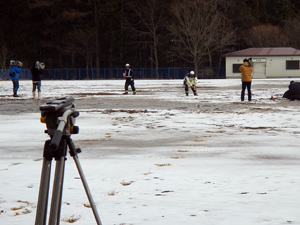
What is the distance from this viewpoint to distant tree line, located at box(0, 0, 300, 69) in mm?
64188

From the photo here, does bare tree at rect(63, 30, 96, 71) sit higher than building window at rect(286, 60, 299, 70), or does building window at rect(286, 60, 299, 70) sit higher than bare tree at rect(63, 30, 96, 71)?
bare tree at rect(63, 30, 96, 71)

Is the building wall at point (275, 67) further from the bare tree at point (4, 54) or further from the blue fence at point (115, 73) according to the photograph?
the bare tree at point (4, 54)

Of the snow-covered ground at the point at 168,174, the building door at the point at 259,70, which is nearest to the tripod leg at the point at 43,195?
the snow-covered ground at the point at 168,174

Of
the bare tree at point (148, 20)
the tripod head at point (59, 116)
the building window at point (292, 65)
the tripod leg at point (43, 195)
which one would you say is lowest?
the tripod leg at point (43, 195)

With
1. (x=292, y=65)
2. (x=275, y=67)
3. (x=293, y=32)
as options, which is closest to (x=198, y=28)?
(x=275, y=67)

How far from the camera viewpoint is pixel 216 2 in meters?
66.7

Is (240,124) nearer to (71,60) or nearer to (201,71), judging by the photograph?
(201,71)

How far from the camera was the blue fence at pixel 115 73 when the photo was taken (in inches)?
2601

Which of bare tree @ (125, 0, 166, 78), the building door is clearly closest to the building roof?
the building door

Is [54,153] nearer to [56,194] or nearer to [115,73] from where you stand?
[56,194]

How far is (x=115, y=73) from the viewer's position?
68312mm

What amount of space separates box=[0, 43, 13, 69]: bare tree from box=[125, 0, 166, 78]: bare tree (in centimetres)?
1704

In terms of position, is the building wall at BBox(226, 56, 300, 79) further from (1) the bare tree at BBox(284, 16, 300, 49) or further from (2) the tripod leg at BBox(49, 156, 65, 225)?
(2) the tripod leg at BBox(49, 156, 65, 225)

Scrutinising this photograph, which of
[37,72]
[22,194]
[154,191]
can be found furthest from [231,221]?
[37,72]
